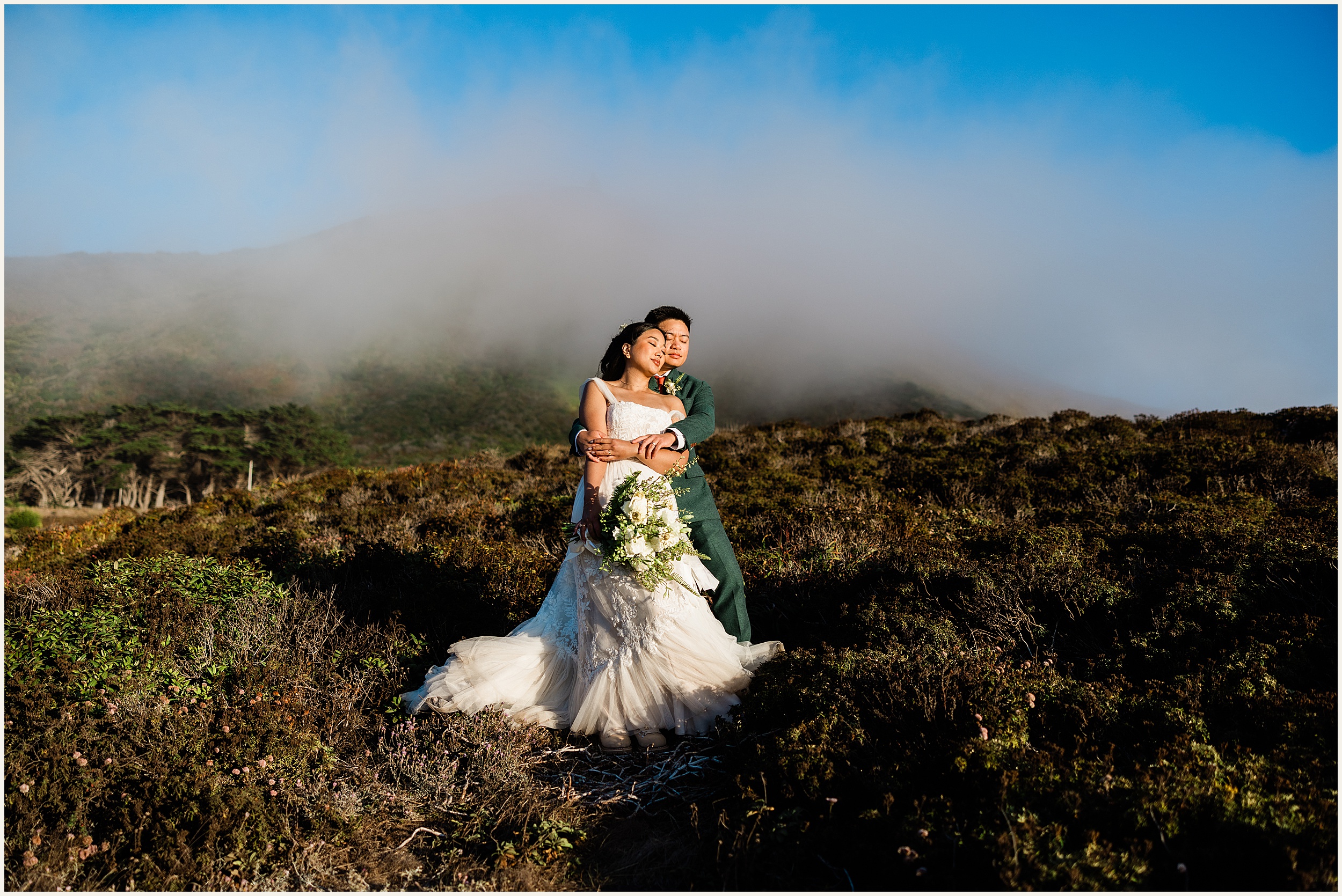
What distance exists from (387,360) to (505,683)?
300ft

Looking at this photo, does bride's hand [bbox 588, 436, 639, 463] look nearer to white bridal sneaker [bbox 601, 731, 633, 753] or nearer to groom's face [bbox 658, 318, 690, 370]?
groom's face [bbox 658, 318, 690, 370]

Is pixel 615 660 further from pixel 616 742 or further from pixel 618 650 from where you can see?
pixel 616 742

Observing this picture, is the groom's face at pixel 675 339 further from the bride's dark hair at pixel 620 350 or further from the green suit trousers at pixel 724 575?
the green suit trousers at pixel 724 575

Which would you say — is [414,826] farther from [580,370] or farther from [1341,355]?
[580,370]

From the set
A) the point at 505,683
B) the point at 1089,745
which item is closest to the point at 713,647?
the point at 505,683

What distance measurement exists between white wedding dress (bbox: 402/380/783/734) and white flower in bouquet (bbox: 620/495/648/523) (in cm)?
27

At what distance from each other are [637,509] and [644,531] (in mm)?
132

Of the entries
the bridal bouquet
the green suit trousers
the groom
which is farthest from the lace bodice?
the green suit trousers

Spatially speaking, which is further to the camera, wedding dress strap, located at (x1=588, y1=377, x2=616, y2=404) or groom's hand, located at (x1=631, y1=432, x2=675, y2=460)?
wedding dress strap, located at (x1=588, y1=377, x2=616, y2=404)

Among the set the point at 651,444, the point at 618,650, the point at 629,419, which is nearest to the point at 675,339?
the point at 629,419

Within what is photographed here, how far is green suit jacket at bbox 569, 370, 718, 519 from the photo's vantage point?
15.1 feet

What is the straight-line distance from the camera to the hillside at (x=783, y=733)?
274 cm

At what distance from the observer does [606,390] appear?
443cm

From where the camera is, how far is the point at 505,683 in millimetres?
4527
